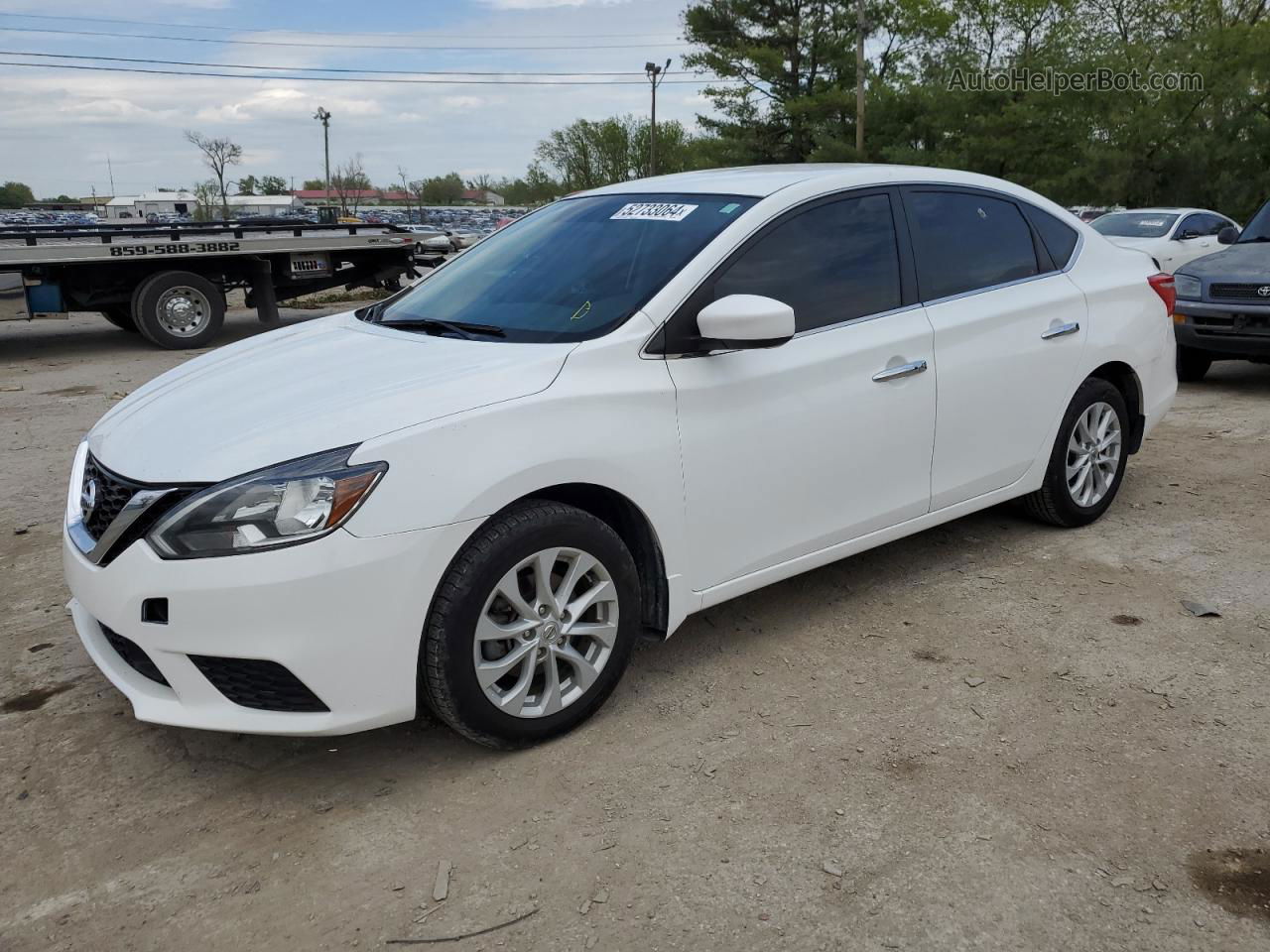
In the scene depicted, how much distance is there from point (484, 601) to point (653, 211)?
1646 mm

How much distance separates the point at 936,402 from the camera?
3.97 m

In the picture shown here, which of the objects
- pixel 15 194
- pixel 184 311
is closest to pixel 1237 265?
pixel 184 311

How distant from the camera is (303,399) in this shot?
3.04 meters

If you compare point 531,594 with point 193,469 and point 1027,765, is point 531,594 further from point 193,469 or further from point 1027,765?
point 1027,765

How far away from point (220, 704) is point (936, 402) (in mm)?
2625

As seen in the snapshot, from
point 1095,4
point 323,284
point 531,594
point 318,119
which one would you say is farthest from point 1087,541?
point 318,119

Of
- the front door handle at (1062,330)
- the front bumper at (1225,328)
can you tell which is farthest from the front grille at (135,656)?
the front bumper at (1225,328)

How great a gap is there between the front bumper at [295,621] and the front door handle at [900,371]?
1.68m

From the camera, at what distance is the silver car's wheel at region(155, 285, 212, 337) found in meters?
12.1

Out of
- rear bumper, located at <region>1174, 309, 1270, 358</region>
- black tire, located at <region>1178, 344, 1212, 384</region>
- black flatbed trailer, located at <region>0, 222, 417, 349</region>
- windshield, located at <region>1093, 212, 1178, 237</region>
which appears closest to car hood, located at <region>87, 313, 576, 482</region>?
rear bumper, located at <region>1174, 309, 1270, 358</region>

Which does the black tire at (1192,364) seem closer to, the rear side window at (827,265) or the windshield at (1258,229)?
the windshield at (1258,229)

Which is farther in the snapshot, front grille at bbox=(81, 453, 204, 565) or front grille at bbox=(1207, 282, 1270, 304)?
front grille at bbox=(1207, 282, 1270, 304)

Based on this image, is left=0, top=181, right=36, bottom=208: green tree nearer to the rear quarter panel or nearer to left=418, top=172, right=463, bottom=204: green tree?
left=418, top=172, right=463, bottom=204: green tree

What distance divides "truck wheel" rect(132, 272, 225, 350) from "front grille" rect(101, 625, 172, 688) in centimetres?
1005
